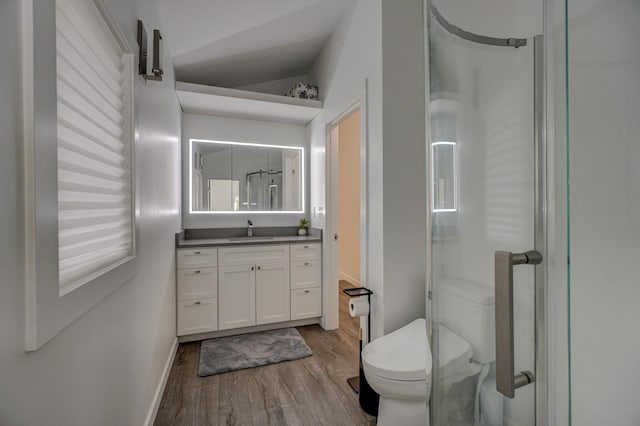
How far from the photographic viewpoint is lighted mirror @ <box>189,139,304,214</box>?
10.1 ft

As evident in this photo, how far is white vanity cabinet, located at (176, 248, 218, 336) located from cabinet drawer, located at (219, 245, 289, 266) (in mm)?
94

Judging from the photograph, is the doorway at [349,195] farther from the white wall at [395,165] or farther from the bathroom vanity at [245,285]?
the white wall at [395,165]

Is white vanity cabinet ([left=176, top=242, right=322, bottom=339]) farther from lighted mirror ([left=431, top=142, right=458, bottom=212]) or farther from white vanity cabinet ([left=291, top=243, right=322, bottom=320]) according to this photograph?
lighted mirror ([left=431, top=142, right=458, bottom=212])

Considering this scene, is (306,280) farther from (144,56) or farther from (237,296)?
(144,56)

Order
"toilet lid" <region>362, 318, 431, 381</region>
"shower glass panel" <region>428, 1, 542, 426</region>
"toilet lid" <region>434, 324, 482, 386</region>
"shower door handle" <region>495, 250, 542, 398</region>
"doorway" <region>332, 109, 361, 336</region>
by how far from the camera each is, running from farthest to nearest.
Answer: "doorway" <region>332, 109, 361, 336</region>
"toilet lid" <region>362, 318, 431, 381</region>
"toilet lid" <region>434, 324, 482, 386</region>
"shower glass panel" <region>428, 1, 542, 426</region>
"shower door handle" <region>495, 250, 542, 398</region>

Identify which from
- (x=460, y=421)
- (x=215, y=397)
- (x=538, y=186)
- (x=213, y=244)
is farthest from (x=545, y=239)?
(x=213, y=244)

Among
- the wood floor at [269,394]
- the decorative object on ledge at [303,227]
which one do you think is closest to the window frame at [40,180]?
the wood floor at [269,394]

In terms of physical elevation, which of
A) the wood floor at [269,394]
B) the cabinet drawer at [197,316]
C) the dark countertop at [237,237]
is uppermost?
the dark countertop at [237,237]

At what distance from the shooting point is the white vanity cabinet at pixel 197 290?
251 centimetres

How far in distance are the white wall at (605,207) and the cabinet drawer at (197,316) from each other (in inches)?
95.9

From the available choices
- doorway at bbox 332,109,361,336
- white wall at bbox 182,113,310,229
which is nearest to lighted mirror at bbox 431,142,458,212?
white wall at bbox 182,113,310,229

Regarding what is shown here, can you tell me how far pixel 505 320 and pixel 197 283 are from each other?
95.9 inches

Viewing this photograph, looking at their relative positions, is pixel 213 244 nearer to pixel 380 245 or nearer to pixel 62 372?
pixel 380 245

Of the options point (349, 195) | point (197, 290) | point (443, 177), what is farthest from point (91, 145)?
point (349, 195)
